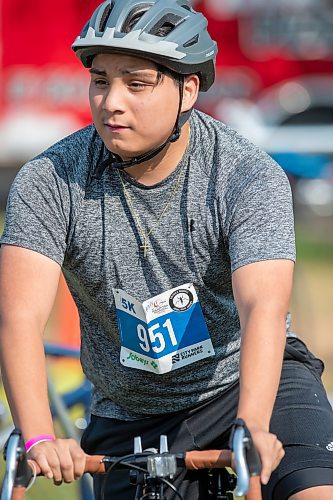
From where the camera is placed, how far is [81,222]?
3.54 metres

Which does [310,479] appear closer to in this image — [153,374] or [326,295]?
[153,374]

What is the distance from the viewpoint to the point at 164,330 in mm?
3598

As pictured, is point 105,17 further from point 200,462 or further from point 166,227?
point 200,462

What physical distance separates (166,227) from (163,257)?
0.29 feet

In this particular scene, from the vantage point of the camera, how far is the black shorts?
336 cm

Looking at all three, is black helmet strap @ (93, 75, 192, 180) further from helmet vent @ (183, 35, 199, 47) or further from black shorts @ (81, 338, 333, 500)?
black shorts @ (81, 338, 333, 500)

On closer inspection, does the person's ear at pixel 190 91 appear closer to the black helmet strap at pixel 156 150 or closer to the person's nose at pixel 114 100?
the black helmet strap at pixel 156 150

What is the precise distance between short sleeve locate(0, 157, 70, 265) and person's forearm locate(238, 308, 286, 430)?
634 mm

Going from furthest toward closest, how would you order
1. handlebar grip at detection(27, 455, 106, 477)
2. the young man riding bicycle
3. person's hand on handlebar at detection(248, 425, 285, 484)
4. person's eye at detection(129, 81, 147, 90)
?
person's eye at detection(129, 81, 147, 90)
the young man riding bicycle
handlebar grip at detection(27, 455, 106, 477)
person's hand on handlebar at detection(248, 425, 285, 484)

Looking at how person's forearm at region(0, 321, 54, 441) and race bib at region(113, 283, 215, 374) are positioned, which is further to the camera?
race bib at region(113, 283, 215, 374)

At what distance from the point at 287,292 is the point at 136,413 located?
2.84 feet

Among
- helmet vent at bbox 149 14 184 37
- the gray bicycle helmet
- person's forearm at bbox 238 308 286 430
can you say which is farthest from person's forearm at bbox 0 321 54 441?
helmet vent at bbox 149 14 184 37


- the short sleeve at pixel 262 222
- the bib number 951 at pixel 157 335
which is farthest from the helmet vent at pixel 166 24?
the bib number 951 at pixel 157 335

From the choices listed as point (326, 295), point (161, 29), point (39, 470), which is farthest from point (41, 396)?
point (326, 295)
